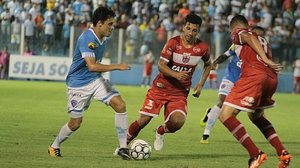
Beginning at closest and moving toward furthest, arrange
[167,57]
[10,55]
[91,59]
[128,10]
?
1. [91,59]
2. [167,57]
3. [10,55]
4. [128,10]

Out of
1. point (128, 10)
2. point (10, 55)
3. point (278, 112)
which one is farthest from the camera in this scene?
point (128, 10)

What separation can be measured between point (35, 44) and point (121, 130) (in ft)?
91.6

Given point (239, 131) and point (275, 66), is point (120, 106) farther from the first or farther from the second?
point (275, 66)

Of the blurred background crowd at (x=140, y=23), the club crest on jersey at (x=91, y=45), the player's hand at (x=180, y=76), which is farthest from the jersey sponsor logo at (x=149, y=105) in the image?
the blurred background crowd at (x=140, y=23)

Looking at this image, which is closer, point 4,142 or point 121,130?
point 121,130

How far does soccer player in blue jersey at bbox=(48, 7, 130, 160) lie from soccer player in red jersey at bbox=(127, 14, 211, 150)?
1.08 metres

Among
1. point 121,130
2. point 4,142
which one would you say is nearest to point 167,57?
point 121,130

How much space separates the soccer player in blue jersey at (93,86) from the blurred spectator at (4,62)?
87.7 feet

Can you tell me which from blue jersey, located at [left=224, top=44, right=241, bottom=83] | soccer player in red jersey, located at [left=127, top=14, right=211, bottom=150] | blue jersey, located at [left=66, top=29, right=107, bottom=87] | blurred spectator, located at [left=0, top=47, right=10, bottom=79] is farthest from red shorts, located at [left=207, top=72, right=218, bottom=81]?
blue jersey, located at [left=66, top=29, right=107, bottom=87]

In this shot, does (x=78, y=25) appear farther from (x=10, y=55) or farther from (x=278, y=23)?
(x=278, y=23)

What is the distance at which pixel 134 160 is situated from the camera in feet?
42.1

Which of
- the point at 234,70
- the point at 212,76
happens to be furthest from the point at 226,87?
the point at 212,76

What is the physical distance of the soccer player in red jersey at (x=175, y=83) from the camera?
1394 cm

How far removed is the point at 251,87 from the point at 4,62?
28472 mm
